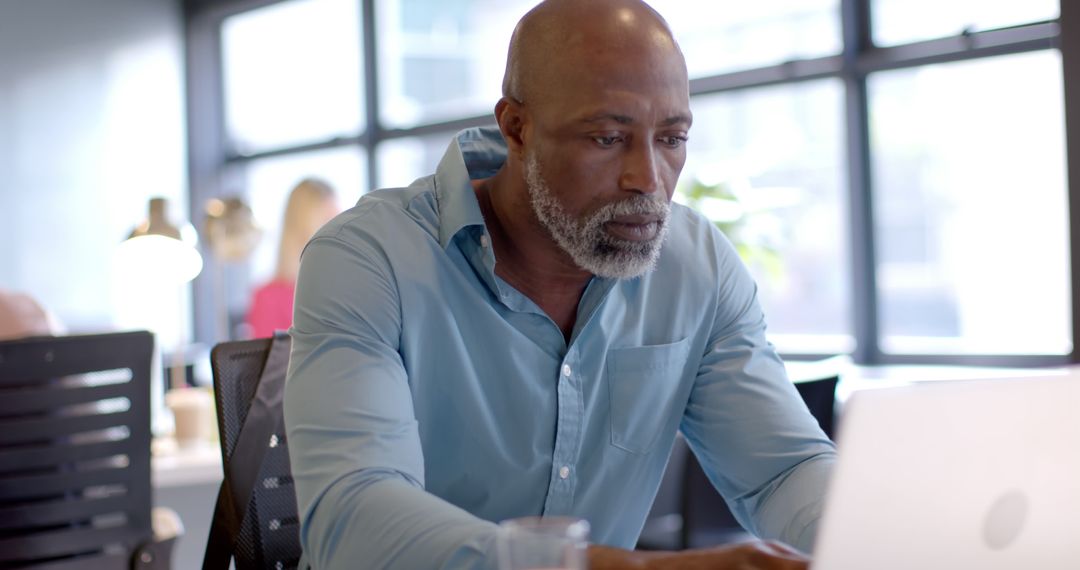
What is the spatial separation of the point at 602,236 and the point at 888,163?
319 centimetres

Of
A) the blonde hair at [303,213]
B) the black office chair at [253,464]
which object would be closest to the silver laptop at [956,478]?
the black office chair at [253,464]

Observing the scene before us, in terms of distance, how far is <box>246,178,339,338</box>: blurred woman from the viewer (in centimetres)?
434

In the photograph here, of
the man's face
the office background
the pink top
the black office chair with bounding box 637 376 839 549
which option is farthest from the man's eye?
the pink top

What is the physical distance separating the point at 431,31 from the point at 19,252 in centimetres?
267

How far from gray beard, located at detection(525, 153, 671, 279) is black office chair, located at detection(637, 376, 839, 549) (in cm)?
76

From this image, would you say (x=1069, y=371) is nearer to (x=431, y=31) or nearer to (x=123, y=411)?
(x=123, y=411)

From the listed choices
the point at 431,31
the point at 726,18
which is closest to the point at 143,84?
the point at 431,31

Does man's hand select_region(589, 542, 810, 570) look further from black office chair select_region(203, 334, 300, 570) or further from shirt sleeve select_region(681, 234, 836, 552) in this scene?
black office chair select_region(203, 334, 300, 570)

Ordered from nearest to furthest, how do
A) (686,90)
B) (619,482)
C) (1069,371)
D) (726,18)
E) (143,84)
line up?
(1069,371) → (686,90) → (619,482) → (726,18) → (143,84)

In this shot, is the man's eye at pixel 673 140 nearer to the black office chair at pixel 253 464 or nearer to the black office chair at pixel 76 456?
the black office chair at pixel 253 464

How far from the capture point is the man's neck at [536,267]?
1.48 meters

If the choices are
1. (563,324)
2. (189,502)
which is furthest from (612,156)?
(189,502)

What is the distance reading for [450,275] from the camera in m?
1.41

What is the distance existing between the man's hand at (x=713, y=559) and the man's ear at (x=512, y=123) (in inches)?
27.8
